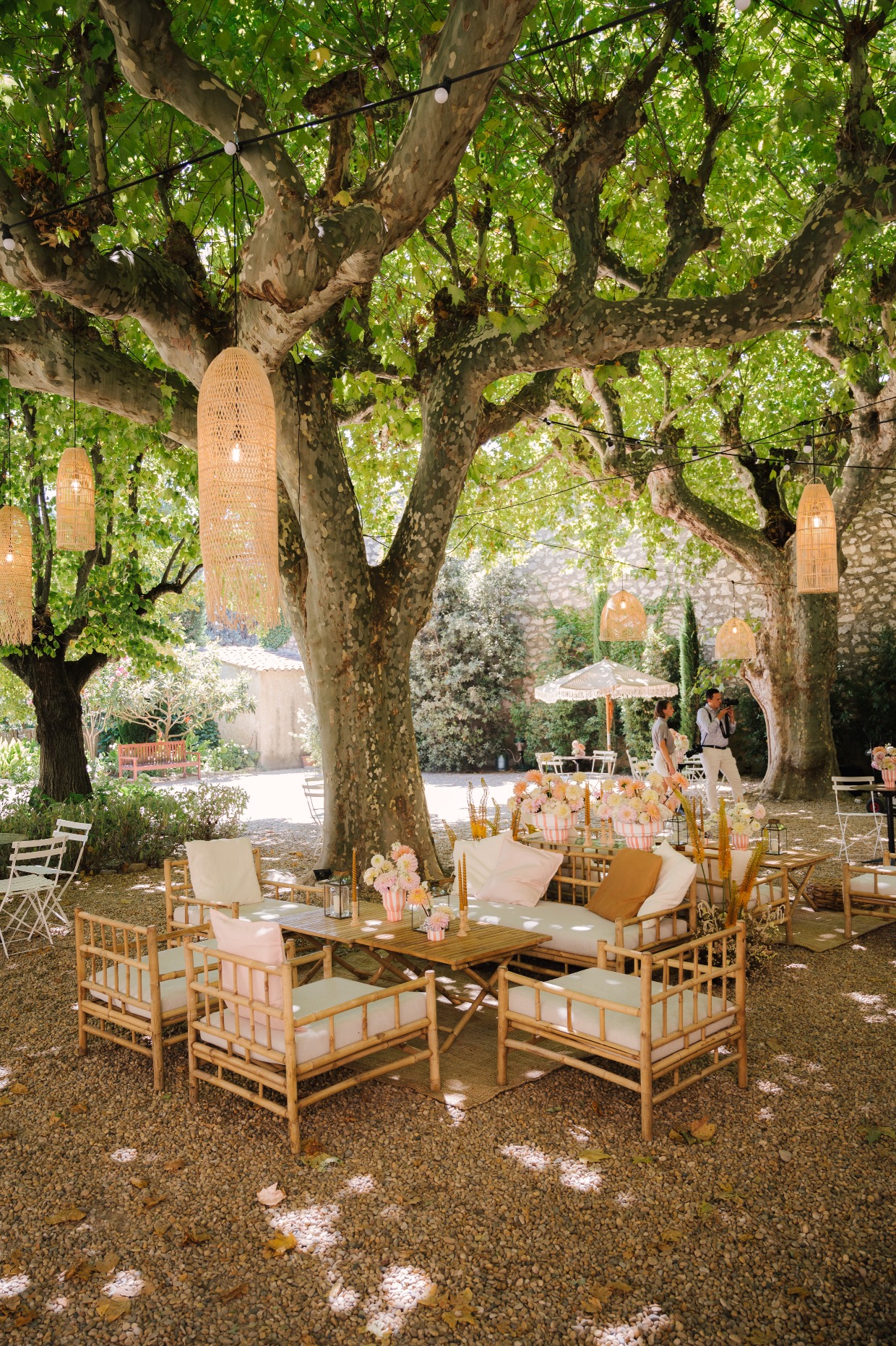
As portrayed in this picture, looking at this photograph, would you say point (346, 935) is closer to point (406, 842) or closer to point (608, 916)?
point (608, 916)

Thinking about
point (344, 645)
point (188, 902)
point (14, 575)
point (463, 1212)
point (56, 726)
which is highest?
point (14, 575)

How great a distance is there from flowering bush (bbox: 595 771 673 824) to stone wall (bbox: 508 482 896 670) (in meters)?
7.48

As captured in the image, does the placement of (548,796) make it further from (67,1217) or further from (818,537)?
(67,1217)

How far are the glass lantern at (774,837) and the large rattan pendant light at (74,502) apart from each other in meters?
4.78

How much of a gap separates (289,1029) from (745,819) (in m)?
3.73

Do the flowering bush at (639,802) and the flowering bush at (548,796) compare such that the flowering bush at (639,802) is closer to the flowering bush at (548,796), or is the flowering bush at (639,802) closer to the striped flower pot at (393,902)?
the flowering bush at (548,796)

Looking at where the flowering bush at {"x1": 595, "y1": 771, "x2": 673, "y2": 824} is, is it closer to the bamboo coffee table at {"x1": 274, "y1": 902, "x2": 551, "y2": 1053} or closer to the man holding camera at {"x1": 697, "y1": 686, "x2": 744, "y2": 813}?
the bamboo coffee table at {"x1": 274, "y1": 902, "x2": 551, "y2": 1053}

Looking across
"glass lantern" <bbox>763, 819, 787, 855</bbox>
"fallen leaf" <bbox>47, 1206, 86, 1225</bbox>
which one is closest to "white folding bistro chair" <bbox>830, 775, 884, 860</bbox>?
"glass lantern" <bbox>763, 819, 787, 855</bbox>

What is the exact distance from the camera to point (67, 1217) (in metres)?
2.95

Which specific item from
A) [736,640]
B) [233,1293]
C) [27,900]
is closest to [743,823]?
[233,1293]

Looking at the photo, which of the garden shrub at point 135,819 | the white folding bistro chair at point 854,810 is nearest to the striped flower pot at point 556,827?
the white folding bistro chair at point 854,810

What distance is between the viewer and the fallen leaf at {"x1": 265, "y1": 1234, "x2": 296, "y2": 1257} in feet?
8.86

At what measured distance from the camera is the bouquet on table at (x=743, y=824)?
5.98 m

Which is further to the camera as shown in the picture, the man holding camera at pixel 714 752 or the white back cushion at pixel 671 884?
the man holding camera at pixel 714 752
